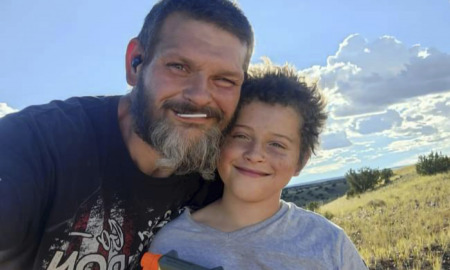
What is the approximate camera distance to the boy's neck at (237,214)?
336 cm

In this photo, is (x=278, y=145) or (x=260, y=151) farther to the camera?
(x=278, y=145)

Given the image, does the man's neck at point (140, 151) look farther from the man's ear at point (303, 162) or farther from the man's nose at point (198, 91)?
the man's ear at point (303, 162)

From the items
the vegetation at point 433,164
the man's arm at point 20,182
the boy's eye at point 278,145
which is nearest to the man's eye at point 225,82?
the boy's eye at point 278,145

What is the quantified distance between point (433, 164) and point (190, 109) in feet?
98.6

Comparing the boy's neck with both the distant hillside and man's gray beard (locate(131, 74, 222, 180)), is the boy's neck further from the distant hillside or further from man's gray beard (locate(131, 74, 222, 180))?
the distant hillside

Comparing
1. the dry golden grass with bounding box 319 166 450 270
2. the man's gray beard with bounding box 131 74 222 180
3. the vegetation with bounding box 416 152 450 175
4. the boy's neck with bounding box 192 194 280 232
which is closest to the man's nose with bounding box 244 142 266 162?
the man's gray beard with bounding box 131 74 222 180

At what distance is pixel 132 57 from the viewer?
12.0ft

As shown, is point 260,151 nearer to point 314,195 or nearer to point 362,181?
point 362,181

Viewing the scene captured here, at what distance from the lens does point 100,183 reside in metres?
3.00

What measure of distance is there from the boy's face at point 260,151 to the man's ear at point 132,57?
869mm

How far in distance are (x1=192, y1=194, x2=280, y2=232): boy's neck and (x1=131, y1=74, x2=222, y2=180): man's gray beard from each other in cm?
38

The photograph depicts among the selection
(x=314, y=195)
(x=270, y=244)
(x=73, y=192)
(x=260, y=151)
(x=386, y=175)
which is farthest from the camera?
(x=314, y=195)

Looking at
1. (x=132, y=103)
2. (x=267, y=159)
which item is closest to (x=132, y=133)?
(x=132, y=103)

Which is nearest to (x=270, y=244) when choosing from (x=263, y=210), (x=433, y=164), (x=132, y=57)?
(x=263, y=210)
